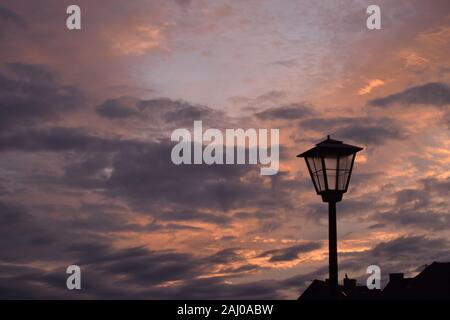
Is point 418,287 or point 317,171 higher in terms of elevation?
point 317,171

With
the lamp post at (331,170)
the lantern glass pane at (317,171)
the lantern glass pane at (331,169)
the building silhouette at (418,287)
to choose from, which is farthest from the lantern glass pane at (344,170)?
the building silhouette at (418,287)

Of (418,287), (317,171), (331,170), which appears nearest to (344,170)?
(331,170)

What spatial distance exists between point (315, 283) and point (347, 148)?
5288 centimetres

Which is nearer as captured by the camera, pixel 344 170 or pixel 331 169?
pixel 331 169

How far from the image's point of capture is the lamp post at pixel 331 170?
13258 millimetres

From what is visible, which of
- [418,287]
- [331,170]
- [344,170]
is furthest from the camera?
[418,287]

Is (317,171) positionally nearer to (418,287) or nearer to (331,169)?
(331,169)

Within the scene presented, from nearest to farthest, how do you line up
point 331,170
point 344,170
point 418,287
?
point 331,170 < point 344,170 < point 418,287

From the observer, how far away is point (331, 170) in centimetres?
1331
